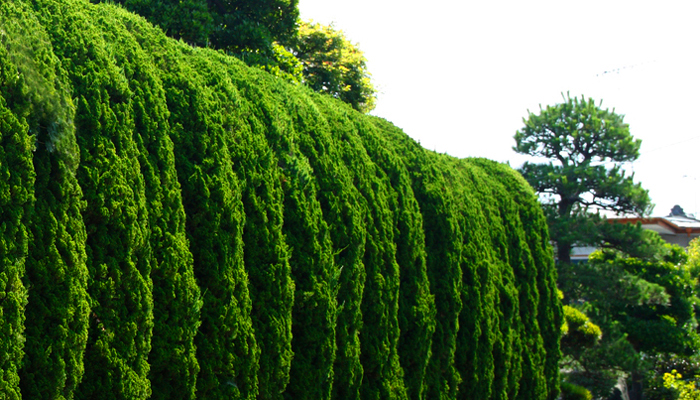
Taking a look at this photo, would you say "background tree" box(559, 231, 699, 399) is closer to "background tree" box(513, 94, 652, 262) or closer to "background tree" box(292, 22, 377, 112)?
"background tree" box(513, 94, 652, 262)

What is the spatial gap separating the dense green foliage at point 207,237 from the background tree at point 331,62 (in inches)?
198

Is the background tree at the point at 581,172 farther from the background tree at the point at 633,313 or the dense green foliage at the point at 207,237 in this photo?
the dense green foliage at the point at 207,237

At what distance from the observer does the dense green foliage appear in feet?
8.55

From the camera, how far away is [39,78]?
276 cm

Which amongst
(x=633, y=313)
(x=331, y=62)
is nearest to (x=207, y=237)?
(x=331, y=62)

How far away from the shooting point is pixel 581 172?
1334cm

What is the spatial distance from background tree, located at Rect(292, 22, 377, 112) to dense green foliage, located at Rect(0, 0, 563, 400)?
5.04m

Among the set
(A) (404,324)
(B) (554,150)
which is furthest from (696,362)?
(A) (404,324)

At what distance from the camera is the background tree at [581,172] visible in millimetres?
12866

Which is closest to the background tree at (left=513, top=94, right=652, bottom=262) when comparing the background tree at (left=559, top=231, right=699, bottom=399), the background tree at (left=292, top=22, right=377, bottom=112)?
the background tree at (left=559, top=231, right=699, bottom=399)

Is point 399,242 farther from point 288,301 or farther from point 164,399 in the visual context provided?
point 164,399

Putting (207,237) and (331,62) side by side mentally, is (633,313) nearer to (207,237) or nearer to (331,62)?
(331,62)

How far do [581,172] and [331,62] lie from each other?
6266 mm

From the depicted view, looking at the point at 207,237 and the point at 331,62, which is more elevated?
the point at 331,62
